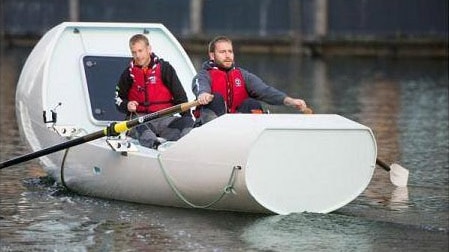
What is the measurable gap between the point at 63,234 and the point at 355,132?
2.48 m

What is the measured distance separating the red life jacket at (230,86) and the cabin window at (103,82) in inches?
88.7

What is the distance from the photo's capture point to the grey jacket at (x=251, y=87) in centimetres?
1216

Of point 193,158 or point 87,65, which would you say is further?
point 87,65

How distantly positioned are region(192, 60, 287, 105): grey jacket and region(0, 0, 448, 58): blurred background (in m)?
30.3

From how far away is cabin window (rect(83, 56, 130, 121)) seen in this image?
1434 centimetres

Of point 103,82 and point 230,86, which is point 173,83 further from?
point 103,82

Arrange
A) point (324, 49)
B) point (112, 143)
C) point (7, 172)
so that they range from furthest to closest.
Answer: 1. point (324, 49)
2. point (7, 172)
3. point (112, 143)

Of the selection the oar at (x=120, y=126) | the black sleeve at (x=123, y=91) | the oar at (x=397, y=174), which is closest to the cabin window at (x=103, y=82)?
the black sleeve at (x=123, y=91)

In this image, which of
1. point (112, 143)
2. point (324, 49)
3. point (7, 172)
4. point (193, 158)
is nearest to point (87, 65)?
point (7, 172)

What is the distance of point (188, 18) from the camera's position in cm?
4600

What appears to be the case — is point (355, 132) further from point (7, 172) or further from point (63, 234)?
point (7, 172)

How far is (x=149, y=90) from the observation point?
12.8 meters

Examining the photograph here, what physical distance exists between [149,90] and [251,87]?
1.03 meters

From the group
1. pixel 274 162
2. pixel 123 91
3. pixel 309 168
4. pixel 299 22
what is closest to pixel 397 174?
pixel 309 168
